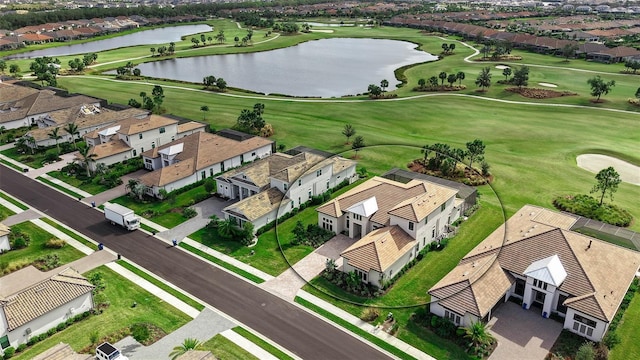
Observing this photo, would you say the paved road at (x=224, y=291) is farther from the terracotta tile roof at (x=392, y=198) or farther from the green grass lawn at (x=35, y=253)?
the terracotta tile roof at (x=392, y=198)

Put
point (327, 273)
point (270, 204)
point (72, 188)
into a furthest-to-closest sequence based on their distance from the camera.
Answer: point (72, 188) → point (270, 204) → point (327, 273)

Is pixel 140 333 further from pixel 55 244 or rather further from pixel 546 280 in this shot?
pixel 546 280

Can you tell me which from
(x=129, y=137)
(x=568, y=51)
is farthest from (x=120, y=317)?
(x=568, y=51)

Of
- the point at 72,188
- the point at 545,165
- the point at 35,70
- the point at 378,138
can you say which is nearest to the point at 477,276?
the point at 545,165

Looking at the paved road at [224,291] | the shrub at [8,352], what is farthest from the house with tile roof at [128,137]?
the shrub at [8,352]

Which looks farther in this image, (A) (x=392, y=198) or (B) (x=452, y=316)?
(A) (x=392, y=198)

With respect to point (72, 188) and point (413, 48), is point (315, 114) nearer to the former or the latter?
point (72, 188)

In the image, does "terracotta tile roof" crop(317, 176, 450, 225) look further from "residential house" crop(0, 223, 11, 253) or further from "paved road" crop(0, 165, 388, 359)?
"residential house" crop(0, 223, 11, 253)
